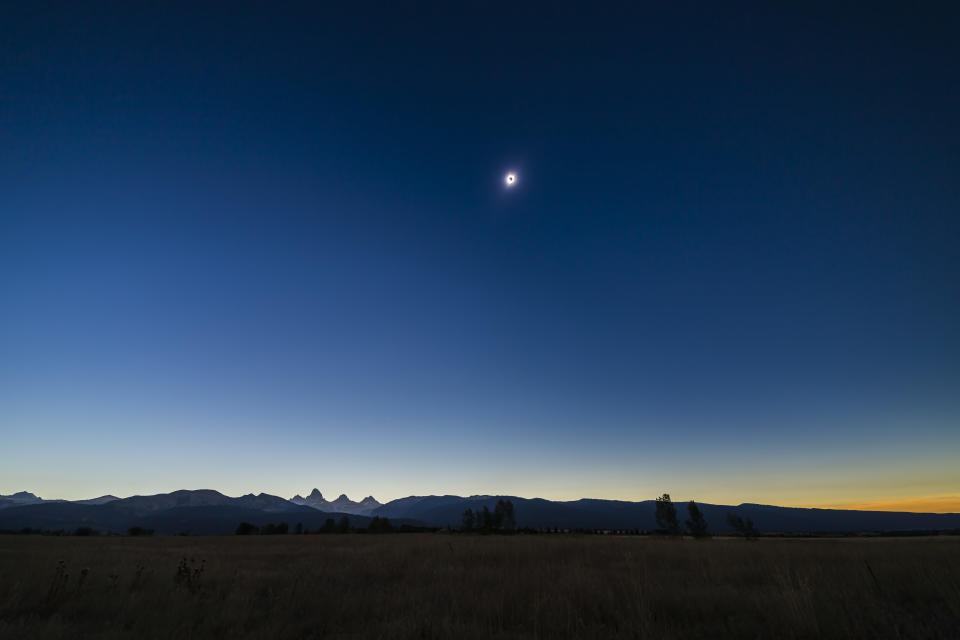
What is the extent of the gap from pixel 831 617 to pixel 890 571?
6.65 metres

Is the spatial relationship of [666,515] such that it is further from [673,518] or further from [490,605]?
[490,605]

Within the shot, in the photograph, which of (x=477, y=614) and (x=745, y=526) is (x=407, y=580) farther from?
(x=745, y=526)

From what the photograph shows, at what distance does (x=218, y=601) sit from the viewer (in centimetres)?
778

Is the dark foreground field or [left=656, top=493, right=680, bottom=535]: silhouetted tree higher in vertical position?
the dark foreground field

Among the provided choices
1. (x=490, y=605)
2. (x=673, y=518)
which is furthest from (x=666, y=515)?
(x=490, y=605)

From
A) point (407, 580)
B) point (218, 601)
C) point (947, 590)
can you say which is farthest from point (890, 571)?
point (218, 601)

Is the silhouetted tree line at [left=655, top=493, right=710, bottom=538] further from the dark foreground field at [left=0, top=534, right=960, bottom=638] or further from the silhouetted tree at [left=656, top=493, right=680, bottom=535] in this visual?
the dark foreground field at [left=0, top=534, right=960, bottom=638]

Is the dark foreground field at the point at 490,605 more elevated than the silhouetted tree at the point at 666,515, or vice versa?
the dark foreground field at the point at 490,605

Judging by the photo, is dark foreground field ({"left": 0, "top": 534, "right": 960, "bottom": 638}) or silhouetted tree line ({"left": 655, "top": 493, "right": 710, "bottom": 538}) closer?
dark foreground field ({"left": 0, "top": 534, "right": 960, "bottom": 638})

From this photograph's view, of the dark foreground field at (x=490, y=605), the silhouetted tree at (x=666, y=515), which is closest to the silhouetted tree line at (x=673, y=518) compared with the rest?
the silhouetted tree at (x=666, y=515)

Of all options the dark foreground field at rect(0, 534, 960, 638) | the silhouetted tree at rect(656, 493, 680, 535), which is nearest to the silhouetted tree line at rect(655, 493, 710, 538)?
the silhouetted tree at rect(656, 493, 680, 535)

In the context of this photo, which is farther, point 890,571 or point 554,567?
point 554,567

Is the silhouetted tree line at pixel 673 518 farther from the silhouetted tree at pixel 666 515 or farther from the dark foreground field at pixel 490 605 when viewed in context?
the dark foreground field at pixel 490 605

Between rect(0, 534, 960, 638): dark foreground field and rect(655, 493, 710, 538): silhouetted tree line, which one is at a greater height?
rect(0, 534, 960, 638): dark foreground field
